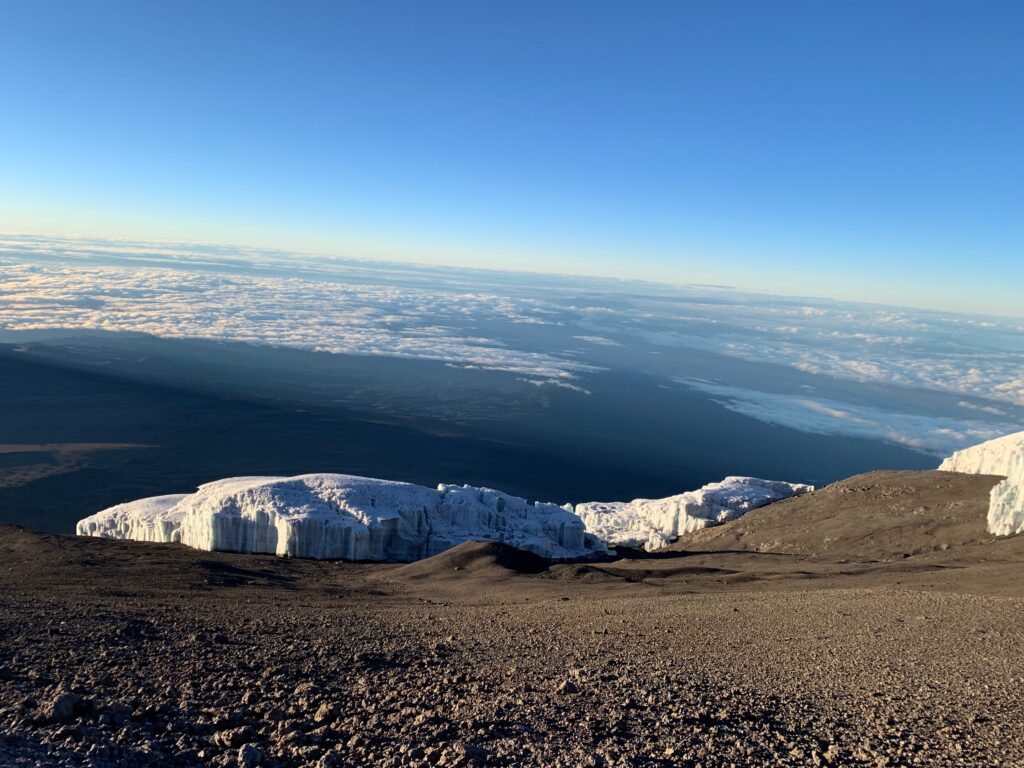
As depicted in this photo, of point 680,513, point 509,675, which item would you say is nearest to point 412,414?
point 680,513

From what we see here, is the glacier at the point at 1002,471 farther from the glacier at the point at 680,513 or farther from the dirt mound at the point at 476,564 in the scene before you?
the dirt mound at the point at 476,564

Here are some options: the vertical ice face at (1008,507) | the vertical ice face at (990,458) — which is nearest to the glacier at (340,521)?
the vertical ice face at (1008,507)

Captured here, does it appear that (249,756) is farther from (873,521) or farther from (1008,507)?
(873,521)

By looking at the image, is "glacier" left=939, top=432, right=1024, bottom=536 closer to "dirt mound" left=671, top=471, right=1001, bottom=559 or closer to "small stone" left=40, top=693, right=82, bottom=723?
"dirt mound" left=671, top=471, right=1001, bottom=559

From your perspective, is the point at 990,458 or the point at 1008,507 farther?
the point at 990,458

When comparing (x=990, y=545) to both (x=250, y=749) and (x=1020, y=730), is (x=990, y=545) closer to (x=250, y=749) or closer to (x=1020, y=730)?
(x=1020, y=730)

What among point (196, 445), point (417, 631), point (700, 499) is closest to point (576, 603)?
point (417, 631)
